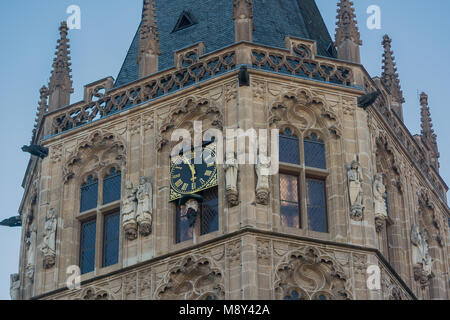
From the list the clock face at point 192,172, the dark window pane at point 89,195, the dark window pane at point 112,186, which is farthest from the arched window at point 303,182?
the dark window pane at point 89,195

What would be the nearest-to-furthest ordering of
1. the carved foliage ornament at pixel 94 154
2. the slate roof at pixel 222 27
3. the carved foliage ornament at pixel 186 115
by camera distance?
the carved foliage ornament at pixel 186 115 → the carved foliage ornament at pixel 94 154 → the slate roof at pixel 222 27

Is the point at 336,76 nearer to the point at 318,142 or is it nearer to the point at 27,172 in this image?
the point at 318,142

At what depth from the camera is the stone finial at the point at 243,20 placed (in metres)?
41.8

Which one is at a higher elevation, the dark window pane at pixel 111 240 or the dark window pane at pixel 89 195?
the dark window pane at pixel 89 195

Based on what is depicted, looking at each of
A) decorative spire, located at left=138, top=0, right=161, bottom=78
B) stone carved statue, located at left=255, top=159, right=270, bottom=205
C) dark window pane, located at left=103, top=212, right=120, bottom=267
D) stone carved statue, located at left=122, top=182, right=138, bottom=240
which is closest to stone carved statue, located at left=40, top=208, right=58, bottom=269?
dark window pane, located at left=103, top=212, right=120, bottom=267

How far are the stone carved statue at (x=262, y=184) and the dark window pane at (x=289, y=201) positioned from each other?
2.09 ft

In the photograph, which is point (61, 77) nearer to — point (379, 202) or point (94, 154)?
point (94, 154)

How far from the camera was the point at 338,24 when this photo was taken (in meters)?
43.1

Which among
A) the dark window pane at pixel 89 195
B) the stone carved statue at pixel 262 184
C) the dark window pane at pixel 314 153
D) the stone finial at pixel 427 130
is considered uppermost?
the stone finial at pixel 427 130

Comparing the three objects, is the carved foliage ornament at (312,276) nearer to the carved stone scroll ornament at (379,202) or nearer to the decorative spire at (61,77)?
the carved stone scroll ornament at (379,202)

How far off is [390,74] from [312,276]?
8372 millimetres

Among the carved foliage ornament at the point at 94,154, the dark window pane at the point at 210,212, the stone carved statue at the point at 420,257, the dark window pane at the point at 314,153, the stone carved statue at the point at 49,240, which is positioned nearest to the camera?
the dark window pane at the point at 210,212

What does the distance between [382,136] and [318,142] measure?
1915 millimetres
